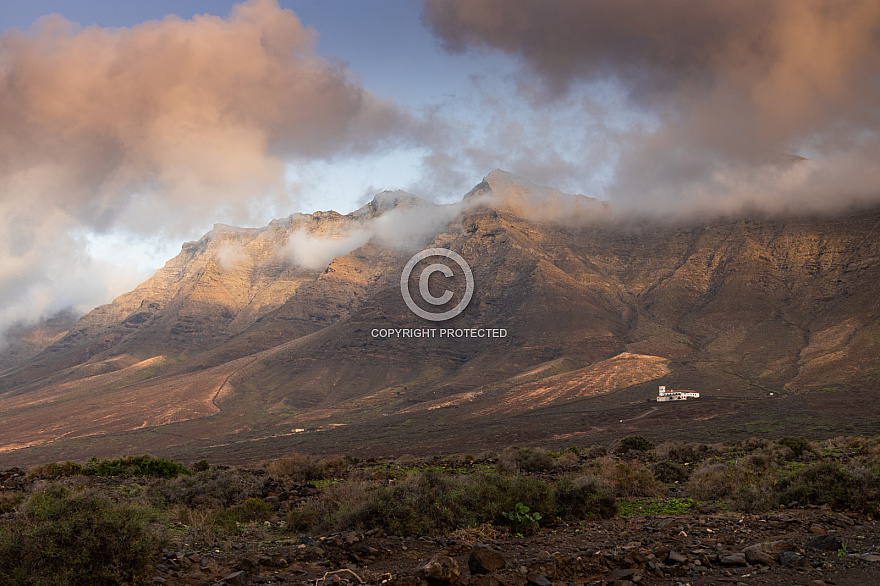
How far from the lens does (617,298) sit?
19800 centimetres

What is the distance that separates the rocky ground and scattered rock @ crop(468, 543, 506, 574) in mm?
18

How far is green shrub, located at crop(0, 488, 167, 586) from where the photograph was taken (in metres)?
8.84

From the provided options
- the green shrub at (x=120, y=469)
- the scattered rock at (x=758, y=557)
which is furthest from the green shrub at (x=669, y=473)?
the green shrub at (x=120, y=469)

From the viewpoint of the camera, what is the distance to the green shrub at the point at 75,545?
29.0 feet

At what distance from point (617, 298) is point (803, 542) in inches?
7655

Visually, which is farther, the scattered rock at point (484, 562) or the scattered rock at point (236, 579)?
the scattered rock at point (484, 562)

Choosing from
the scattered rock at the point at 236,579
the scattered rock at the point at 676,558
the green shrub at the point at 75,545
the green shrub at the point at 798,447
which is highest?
the green shrub at the point at 75,545

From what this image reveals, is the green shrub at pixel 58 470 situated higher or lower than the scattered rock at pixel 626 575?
lower

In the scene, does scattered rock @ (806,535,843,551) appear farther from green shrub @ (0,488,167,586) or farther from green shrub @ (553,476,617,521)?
green shrub @ (0,488,167,586)

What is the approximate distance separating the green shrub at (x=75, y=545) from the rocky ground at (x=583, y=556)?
719mm

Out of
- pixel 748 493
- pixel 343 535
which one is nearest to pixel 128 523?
pixel 343 535

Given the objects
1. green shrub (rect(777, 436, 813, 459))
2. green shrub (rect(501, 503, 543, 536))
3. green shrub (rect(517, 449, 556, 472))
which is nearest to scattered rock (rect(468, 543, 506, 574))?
green shrub (rect(501, 503, 543, 536))

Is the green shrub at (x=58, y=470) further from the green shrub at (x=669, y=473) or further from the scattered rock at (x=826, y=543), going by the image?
the scattered rock at (x=826, y=543)

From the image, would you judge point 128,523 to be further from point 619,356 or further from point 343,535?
point 619,356
